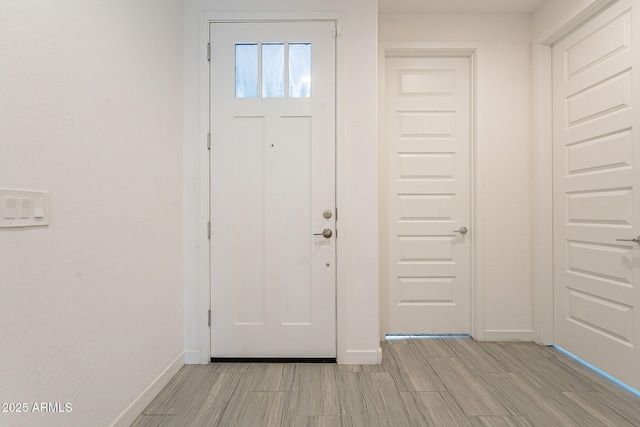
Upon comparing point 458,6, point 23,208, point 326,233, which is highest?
point 458,6

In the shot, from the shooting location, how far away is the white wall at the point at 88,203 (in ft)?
3.68

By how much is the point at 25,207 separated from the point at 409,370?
2288mm

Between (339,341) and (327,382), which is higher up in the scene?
(339,341)

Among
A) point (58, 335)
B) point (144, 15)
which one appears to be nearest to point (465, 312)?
point (58, 335)

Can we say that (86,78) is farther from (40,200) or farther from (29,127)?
(40,200)

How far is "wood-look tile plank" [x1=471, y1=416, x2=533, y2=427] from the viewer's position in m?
1.68

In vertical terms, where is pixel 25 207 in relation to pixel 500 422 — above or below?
above

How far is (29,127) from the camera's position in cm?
116

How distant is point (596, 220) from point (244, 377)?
2641mm

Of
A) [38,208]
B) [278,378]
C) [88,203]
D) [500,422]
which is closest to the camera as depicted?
[38,208]

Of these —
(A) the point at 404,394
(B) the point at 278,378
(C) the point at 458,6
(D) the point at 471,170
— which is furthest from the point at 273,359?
(C) the point at 458,6

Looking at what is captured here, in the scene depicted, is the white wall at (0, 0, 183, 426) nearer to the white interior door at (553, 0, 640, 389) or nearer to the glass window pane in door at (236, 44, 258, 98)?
the glass window pane in door at (236, 44, 258, 98)

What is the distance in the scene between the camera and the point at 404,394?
6.46 ft

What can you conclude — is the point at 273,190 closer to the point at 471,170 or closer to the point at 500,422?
the point at 471,170
